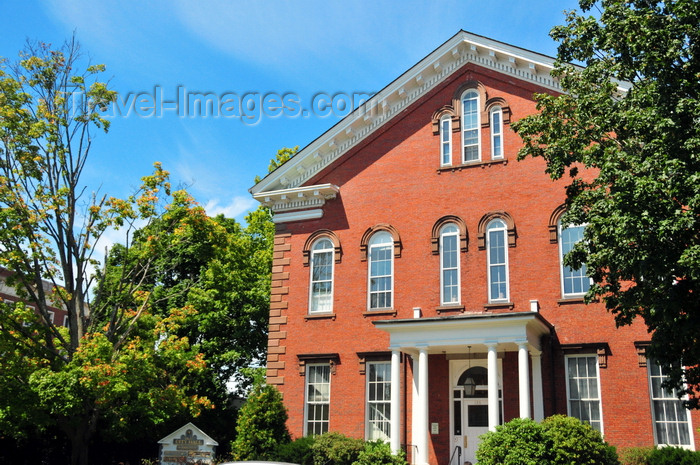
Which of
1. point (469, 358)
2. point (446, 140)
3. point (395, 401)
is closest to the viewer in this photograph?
point (395, 401)

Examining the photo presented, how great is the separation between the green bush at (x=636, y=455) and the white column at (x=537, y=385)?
2.27 meters

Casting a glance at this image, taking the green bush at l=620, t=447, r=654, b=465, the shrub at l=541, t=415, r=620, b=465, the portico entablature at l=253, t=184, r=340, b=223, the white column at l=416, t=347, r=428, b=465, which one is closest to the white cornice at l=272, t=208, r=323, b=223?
the portico entablature at l=253, t=184, r=340, b=223

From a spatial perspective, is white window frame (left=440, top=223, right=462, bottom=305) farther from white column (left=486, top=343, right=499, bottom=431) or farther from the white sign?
the white sign

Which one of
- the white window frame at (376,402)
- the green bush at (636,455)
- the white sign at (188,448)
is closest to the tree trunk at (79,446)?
the white sign at (188,448)

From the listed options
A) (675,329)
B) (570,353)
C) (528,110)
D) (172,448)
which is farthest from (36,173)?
(675,329)

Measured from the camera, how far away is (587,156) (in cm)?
1464

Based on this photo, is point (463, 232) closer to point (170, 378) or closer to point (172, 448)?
point (172, 448)

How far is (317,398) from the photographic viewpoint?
72.0ft

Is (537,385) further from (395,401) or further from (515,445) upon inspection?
(395,401)

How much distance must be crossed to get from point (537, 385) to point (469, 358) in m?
2.27

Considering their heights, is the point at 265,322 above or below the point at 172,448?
above

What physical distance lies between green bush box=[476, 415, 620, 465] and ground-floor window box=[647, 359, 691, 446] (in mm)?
2063

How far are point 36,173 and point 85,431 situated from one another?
8572 millimetres

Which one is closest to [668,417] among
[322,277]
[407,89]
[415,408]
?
[415,408]
